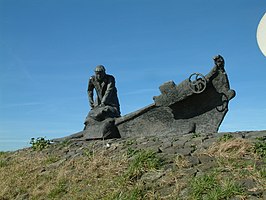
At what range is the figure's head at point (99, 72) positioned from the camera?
467 inches

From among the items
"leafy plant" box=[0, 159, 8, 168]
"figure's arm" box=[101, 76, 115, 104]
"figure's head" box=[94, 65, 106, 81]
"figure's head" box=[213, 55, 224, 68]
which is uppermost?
"figure's head" box=[94, 65, 106, 81]

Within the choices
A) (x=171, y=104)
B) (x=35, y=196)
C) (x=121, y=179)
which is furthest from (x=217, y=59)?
(x=35, y=196)

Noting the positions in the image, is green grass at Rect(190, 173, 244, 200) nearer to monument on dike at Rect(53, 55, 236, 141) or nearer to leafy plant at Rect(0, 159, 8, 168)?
monument on dike at Rect(53, 55, 236, 141)

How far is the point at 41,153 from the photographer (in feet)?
33.4

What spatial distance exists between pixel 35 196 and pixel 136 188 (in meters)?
2.11

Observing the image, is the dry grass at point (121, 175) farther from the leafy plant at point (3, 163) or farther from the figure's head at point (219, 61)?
Result: the figure's head at point (219, 61)

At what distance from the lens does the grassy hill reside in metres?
5.41

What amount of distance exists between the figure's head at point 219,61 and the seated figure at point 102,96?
344 cm

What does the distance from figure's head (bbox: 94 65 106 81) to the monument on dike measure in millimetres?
1365

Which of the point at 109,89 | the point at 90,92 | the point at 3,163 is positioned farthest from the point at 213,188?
the point at 90,92

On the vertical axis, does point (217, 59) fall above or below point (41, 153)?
above

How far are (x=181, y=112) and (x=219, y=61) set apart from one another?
1661mm

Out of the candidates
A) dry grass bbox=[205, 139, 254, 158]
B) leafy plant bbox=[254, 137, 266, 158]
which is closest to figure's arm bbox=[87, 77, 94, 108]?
dry grass bbox=[205, 139, 254, 158]

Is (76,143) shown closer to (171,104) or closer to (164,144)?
(171,104)
